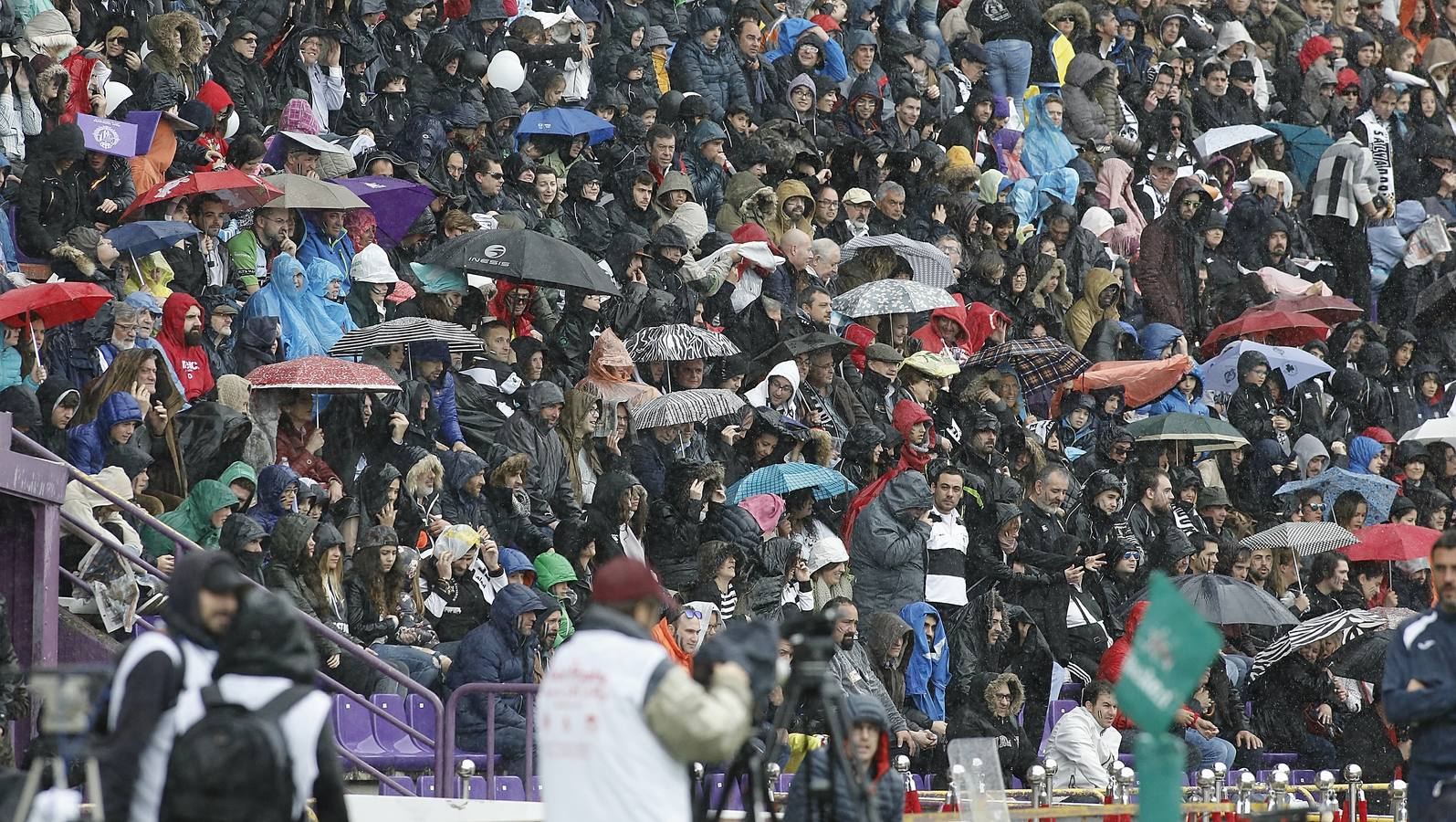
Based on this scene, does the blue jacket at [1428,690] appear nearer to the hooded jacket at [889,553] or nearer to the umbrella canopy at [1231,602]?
the hooded jacket at [889,553]

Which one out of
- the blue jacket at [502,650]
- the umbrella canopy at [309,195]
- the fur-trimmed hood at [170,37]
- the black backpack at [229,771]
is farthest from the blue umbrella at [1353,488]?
the black backpack at [229,771]

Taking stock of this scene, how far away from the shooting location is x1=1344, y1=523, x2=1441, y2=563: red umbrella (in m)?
18.8

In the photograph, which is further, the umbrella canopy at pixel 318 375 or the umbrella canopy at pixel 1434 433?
the umbrella canopy at pixel 1434 433

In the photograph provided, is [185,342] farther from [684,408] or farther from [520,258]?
[684,408]

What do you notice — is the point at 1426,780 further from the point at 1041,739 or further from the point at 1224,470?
the point at 1224,470

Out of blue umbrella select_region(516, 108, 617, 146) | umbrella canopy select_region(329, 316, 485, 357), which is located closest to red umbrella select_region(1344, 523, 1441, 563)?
blue umbrella select_region(516, 108, 617, 146)

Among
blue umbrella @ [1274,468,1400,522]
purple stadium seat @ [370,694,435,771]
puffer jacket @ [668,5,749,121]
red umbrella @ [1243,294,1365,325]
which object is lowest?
purple stadium seat @ [370,694,435,771]

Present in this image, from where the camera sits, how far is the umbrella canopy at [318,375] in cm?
1455

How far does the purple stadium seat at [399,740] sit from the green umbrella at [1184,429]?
876cm

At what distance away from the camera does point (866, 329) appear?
19.6m

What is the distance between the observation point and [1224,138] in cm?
2547

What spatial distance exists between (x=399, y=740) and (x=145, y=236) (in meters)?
3.95

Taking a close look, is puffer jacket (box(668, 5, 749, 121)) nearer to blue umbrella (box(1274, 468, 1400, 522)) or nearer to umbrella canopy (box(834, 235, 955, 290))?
umbrella canopy (box(834, 235, 955, 290))

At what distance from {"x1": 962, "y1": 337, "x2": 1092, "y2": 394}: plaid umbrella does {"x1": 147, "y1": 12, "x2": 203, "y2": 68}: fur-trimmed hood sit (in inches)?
259
